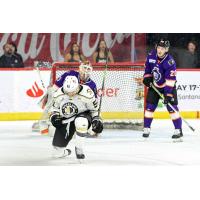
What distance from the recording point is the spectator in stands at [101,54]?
536cm

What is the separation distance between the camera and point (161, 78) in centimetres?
430

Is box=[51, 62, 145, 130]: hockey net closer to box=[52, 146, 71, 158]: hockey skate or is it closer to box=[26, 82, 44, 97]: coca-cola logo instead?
box=[26, 82, 44, 97]: coca-cola logo

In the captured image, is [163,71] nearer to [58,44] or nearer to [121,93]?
[121,93]

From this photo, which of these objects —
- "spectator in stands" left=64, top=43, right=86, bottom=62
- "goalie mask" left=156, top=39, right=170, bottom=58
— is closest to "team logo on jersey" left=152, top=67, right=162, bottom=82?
"goalie mask" left=156, top=39, right=170, bottom=58

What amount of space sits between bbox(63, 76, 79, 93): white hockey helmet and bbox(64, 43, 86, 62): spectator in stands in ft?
6.21

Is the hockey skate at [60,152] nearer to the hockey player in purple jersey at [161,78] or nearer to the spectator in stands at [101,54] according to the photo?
the hockey player in purple jersey at [161,78]

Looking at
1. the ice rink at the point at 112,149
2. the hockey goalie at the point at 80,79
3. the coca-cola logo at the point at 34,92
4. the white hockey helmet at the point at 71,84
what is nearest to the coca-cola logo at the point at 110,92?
the ice rink at the point at 112,149

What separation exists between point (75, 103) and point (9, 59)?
6.94ft

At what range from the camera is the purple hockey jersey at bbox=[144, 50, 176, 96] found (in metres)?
4.22

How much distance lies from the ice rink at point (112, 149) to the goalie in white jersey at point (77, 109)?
226 mm

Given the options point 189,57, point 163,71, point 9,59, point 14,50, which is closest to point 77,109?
point 163,71

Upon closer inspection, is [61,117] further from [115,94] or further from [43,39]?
[43,39]

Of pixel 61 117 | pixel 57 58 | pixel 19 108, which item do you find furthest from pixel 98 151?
pixel 57 58

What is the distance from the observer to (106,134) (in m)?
4.61
